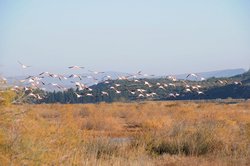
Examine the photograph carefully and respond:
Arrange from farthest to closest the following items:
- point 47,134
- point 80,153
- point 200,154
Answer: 1. point 200,154
2. point 80,153
3. point 47,134

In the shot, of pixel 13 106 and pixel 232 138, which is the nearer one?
pixel 13 106

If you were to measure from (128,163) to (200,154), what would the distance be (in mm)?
5810

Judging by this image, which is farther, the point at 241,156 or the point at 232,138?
the point at 232,138

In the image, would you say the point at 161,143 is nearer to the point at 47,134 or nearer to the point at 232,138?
the point at 232,138

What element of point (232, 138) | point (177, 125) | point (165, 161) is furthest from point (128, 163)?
point (177, 125)

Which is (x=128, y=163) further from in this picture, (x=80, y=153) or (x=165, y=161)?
(x=165, y=161)

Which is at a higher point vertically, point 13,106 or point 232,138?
point 13,106

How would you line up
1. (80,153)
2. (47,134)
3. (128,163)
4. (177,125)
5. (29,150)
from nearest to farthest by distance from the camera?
(29,150) → (47,134) → (80,153) → (128,163) → (177,125)

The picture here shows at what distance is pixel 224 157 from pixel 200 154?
2.37 m

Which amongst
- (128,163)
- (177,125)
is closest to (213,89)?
(177,125)

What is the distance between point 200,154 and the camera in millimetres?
20344

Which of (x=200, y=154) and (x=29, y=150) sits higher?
(x=29, y=150)

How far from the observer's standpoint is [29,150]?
1134cm

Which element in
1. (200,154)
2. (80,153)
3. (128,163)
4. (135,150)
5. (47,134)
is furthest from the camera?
(200,154)
